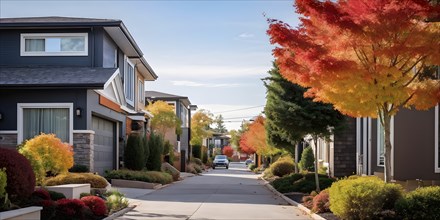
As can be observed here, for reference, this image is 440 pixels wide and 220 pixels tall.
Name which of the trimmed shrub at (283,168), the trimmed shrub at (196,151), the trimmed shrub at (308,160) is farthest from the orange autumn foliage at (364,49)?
the trimmed shrub at (196,151)

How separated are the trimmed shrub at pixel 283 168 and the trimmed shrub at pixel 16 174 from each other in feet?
88.3

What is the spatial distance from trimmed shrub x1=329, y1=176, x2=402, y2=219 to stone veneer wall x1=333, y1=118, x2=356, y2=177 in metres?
15.6

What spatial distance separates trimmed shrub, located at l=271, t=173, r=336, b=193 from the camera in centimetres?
2334

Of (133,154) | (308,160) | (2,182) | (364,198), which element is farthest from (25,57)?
(364,198)

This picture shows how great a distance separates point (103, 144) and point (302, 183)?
31.1 ft

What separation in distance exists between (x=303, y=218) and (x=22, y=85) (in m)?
12.6

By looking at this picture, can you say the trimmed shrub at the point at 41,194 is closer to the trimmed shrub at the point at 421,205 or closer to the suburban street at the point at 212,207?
the suburban street at the point at 212,207

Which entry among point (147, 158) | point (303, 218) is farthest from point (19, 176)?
point (147, 158)

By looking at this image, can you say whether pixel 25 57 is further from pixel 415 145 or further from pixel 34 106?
pixel 415 145

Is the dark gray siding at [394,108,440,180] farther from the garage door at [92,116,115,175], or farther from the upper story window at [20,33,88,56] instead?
the upper story window at [20,33,88,56]

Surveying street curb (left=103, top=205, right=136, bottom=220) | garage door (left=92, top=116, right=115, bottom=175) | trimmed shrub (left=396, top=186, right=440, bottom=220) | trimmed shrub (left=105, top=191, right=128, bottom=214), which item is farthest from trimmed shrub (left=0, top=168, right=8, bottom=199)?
garage door (left=92, top=116, right=115, bottom=175)

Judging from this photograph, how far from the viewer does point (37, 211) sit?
11.6 m

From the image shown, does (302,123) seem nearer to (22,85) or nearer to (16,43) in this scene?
(22,85)

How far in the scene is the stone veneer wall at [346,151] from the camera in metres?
29.3
